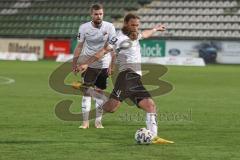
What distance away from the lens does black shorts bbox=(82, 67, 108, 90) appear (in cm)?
1266

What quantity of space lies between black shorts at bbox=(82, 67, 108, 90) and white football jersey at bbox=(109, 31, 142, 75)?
2.12 m

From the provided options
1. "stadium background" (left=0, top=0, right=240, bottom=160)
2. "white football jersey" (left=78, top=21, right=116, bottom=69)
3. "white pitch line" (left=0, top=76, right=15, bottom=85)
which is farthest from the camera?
"white pitch line" (left=0, top=76, right=15, bottom=85)

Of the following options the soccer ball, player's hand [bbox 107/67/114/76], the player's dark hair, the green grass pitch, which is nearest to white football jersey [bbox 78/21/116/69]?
player's hand [bbox 107/67/114/76]

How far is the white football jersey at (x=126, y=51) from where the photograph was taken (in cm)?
1038

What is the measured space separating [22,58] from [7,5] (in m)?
12.3

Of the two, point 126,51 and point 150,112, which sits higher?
point 126,51

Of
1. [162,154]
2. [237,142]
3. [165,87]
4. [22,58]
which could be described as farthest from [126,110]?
[22,58]

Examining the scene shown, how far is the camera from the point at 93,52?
41.5ft

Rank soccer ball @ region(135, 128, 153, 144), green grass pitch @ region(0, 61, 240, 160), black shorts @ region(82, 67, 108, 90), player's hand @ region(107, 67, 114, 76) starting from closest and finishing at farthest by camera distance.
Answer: green grass pitch @ region(0, 61, 240, 160) < soccer ball @ region(135, 128, 153, 144) < player's hand @ region(107, 67, 114, 76) < black shorts @ region(82, 67, 108, 90)

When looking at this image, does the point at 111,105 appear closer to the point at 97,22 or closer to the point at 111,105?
the point at 111,105

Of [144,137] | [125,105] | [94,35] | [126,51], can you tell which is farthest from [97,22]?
[125,105]

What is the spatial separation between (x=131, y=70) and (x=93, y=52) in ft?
7.52

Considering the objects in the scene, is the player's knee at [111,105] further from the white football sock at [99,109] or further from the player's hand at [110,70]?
the white football sock at [99,109]

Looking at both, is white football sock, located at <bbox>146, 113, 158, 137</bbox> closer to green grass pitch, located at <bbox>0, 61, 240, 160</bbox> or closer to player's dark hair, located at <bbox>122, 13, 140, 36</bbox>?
green grass pitch, located at <bbox>0, 61, 240, 160</bbox>
